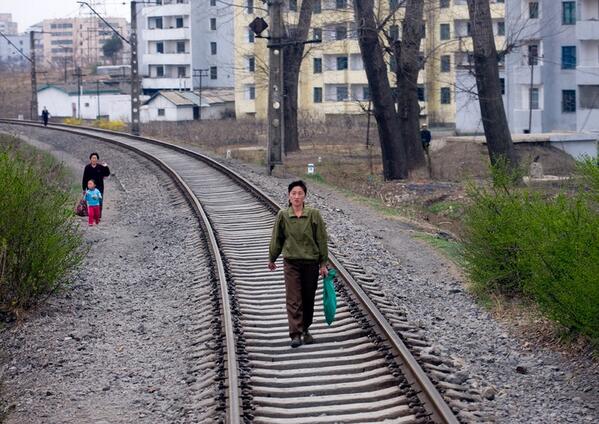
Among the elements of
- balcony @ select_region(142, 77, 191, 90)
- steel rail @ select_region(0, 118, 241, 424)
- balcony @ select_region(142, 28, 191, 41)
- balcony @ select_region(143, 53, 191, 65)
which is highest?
balcony @ select_region(142, 28, 191, 41)

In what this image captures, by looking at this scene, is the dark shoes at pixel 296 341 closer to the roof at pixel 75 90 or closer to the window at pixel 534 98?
the window at pixel 534 98

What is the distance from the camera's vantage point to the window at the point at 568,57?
5975 centimetres

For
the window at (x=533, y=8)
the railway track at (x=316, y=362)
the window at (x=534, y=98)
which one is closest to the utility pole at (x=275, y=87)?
the railway track at (x=316, y=362)

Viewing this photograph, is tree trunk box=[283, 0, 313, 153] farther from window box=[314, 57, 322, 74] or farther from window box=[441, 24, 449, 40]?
window box=[314, 57, 322, 74]

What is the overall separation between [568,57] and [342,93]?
22715 mm

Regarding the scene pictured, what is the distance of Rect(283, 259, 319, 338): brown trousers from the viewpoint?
34.5 ft

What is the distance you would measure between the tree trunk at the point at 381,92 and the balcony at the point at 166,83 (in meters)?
70.2

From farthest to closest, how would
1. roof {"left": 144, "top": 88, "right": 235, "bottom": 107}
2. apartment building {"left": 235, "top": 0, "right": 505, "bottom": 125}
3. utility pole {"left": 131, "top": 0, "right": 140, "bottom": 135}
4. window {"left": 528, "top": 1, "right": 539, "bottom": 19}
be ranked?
roof {"left": 144, "top": 88, "right": 235, "bottom": 107}, apartment building {"left": 235, "top": 0, "right": 505, "bottom": 125}, window {"left": 528, "top": 1, "right": 539, "bottom": 19}, utility pole {"left": 131, "top": 0, "right": 140, "bottom": 135}

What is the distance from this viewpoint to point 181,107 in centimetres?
8450

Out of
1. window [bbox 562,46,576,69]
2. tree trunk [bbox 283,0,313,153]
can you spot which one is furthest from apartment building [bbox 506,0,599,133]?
tree trunk [bbox 283,0,313,153]

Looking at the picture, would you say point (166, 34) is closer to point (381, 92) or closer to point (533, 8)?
point (533, 8)

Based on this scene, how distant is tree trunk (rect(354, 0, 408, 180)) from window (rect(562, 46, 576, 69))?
99.7ft

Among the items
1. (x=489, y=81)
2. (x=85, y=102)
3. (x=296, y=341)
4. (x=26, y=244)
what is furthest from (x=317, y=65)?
(x=296, y=341)

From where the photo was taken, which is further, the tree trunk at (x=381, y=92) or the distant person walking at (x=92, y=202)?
the tree trunk at (x=381, y=92)
